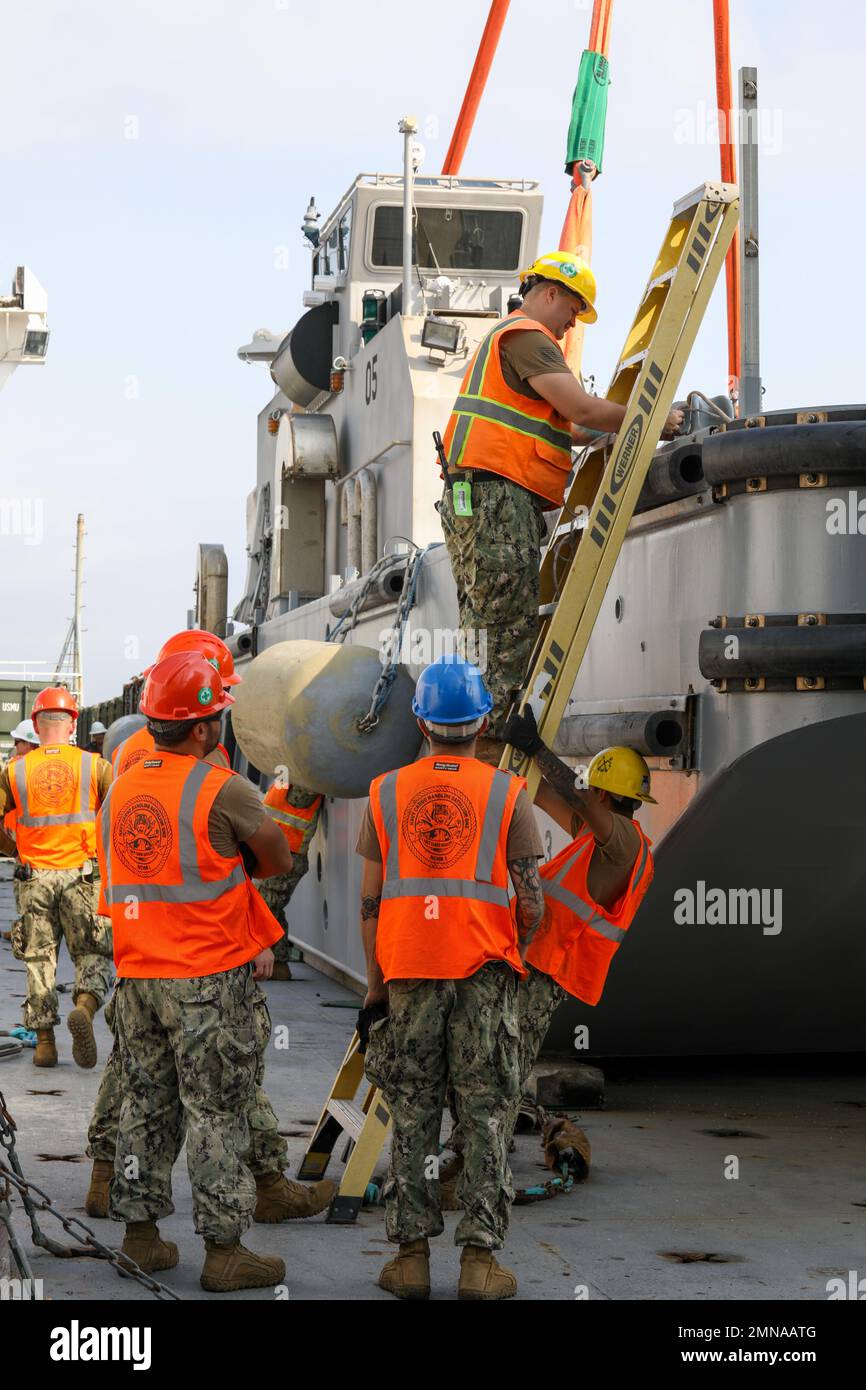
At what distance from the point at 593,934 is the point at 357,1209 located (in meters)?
0.98

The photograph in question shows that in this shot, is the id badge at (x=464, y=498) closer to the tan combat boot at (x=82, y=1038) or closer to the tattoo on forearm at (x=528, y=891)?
the tattoo on forearm at (x=528, y=891)

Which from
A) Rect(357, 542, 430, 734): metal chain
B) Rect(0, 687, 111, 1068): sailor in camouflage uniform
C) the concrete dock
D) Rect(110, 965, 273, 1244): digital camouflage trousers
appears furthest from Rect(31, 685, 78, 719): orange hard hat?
Rect(110, 965, 273, 1244): digital camouflage trousers

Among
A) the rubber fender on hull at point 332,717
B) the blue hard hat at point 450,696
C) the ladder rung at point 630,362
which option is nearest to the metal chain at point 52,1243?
the blue hard hat at point 450,696

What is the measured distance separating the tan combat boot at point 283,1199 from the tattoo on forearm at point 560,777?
4.04ft

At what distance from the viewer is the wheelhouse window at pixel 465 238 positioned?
33.3 ft

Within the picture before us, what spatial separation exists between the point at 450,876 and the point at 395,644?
3251 mm

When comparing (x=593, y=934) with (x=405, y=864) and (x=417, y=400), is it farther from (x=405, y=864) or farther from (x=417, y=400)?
(x=417, y=400)

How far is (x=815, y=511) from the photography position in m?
4.65

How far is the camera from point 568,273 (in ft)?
16.0

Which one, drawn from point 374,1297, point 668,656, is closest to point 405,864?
point 374,1297

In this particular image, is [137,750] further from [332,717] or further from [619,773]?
[332,717]

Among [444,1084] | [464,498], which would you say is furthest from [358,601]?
[444,1084]

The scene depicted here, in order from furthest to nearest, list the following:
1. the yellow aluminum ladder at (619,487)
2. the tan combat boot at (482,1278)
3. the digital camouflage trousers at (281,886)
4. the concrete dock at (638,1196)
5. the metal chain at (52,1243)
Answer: the digital camouflage trousers at (281,886)
the yellow aluminum ladder at (619,487)
the concrete dock at (638,1196)
the tan combat boot at (482,1278)
the metal chain at (52,1243)

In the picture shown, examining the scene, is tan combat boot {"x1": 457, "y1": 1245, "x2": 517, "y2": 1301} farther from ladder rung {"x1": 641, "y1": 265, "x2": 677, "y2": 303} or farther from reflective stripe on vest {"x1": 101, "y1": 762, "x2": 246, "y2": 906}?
ladder rung {"x1": 641, "y1": 265, "x2": 677, "y2": 303}
